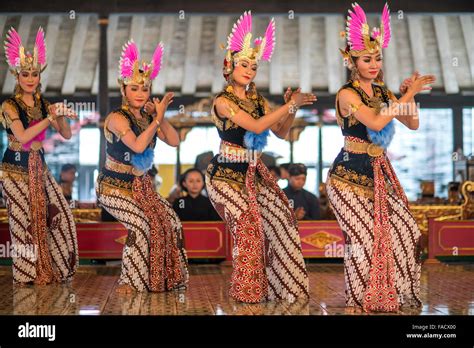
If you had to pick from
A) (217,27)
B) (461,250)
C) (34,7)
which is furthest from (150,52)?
(461,250)

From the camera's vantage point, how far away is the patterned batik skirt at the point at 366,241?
542 centimetres

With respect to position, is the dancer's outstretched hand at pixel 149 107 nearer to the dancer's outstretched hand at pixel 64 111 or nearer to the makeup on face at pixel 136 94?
the makeup on face at pixel 136 94

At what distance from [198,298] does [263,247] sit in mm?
528

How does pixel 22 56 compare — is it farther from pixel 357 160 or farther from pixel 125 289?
pixel 357 160

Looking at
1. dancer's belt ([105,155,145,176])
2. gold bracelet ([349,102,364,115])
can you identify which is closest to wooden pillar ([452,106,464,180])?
dancer's belt ([105,155,145,176])

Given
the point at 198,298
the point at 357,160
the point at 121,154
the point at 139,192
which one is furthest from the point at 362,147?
the point at 121,154

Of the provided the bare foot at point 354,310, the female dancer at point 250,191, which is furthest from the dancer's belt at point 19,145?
the bare foot at point 354,310

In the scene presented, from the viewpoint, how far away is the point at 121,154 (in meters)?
6.37

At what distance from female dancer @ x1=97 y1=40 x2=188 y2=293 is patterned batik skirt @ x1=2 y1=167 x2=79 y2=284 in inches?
27.7

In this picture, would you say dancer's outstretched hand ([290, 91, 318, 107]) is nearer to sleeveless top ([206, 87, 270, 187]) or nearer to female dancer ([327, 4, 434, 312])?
female dancer ([327, 4, 434, 312])

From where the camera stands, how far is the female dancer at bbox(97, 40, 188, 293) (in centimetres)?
625

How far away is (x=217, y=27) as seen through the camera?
14703mm
